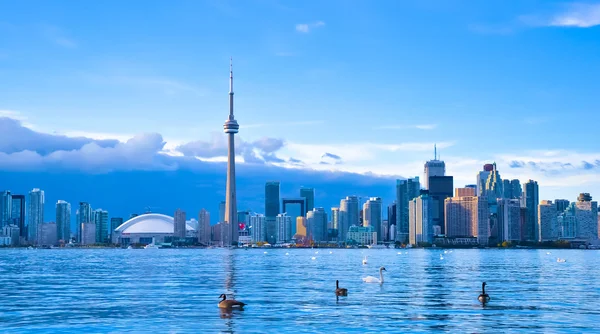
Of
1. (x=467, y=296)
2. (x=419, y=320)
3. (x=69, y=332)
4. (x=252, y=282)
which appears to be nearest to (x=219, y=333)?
(x=69, y=332)

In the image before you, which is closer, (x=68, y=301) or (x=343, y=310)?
(x=343, y=310)

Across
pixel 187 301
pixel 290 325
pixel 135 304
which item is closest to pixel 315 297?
pixel 187 301

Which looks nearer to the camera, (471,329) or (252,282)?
(471,329)

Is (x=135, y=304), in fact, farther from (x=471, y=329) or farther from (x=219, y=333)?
(x=471, y=329)

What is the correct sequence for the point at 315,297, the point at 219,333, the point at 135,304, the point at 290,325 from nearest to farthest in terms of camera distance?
1. the point at 219,333
2. the point at 290,325
3. the point at 135,304
4. the point at 315,297

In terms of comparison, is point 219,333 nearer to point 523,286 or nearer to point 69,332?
point 69,332

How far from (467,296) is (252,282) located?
91.9ft

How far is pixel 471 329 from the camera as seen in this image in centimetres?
4509

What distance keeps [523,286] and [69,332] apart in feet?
165

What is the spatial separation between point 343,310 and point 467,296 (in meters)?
16.5

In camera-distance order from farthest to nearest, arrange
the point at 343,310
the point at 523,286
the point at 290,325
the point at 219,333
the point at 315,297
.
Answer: the point at 523,286 < the point at 315,297 < the point at 343,310 < the point at 290,325 < the point at 219,333

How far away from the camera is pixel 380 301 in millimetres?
61750

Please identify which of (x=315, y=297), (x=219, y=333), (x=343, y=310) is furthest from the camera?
(x=315, y=297)

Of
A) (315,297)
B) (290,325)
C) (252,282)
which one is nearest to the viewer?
(290,325)
